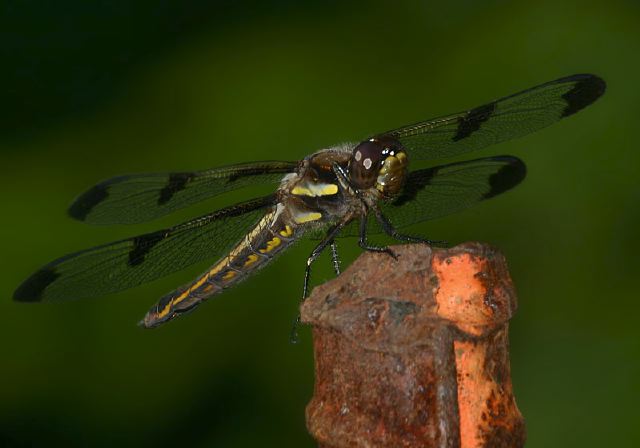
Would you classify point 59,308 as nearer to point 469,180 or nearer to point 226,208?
point 226,208

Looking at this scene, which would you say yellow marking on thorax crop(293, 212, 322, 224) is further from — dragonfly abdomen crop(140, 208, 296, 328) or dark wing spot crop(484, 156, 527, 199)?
dark wing spot crop(484, 156, 527, 199)

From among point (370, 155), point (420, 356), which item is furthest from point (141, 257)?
point (420, 356)

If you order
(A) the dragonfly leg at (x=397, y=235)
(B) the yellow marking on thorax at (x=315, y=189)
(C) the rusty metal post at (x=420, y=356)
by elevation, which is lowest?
(C) the rusty metal post at (x=420, y=356)

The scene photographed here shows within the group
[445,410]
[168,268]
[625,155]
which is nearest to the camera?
[445,410]

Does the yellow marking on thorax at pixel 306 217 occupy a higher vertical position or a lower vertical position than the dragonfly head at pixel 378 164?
lower

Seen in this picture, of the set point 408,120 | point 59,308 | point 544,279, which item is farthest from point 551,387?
point 59,308

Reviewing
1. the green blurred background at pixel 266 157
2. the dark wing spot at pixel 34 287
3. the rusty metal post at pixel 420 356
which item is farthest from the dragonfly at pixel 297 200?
the rusty metal post at pixel 420 356

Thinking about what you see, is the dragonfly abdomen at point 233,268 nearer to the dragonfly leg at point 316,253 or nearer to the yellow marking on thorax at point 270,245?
the yellow marking on thorax at point 270,245

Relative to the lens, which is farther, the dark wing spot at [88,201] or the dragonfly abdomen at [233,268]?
the dragonfly abdomen at [233,268]
